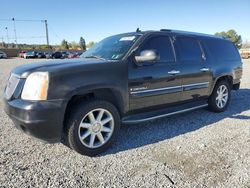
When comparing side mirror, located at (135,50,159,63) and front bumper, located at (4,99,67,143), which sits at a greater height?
side mirror, located at (135,50,159,63)

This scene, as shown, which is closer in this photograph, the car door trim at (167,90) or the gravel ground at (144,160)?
the gravel ground at (144,160)

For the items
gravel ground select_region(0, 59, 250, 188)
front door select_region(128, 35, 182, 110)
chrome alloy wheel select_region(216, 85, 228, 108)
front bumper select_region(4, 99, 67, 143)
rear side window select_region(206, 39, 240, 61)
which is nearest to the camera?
gravel ground select_region(0, 59, 250, 188)

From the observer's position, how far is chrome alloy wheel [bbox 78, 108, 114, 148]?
363cm

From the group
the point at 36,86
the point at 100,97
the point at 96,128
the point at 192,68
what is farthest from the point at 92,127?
the point at 192,68

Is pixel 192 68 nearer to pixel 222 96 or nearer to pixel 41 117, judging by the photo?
pixel 222 96

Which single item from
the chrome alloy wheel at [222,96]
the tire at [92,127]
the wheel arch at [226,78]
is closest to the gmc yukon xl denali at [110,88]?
the tire at [92,127]

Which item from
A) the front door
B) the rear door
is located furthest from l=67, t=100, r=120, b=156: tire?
the rear door

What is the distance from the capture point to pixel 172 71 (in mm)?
4582

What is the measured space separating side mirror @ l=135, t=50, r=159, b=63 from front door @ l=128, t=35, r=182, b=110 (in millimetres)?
96

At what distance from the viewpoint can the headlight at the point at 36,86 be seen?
3193mm

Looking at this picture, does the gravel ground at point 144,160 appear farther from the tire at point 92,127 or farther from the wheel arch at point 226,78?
the wheel arch at point 226,78

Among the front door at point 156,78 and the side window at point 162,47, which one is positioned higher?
the side window at point 162,47

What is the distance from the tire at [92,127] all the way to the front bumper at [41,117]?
0.69 feet

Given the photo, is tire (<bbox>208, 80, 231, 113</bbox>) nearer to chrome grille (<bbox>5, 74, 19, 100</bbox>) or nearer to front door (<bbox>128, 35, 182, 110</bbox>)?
front door (<bbox>128, 35, 182, 110</bbox>)
